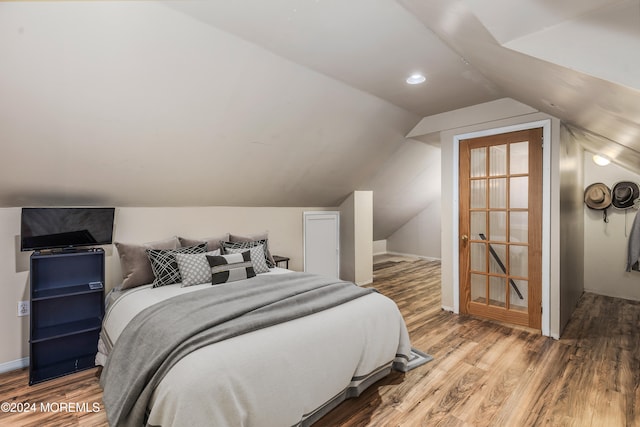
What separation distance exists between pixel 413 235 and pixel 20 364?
6.80 metres

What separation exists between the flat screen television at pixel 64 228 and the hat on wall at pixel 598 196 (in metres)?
5.83

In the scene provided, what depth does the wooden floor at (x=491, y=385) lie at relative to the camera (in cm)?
196

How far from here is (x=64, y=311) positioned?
8.91 ft

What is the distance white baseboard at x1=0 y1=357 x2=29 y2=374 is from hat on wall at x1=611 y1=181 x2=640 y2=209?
6.69m

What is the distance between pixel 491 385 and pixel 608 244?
352 centimetres

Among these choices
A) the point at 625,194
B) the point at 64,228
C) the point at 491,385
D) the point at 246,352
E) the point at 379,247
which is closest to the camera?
the point at 246,352

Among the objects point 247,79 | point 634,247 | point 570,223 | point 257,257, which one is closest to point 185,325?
point 257,257

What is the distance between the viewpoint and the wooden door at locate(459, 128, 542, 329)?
322cm

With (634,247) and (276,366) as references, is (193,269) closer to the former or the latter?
(276,366)

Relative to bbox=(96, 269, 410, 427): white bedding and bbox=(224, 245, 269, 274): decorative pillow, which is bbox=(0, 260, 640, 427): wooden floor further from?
bbox=(224, 245, 269, 274): decorative pillow

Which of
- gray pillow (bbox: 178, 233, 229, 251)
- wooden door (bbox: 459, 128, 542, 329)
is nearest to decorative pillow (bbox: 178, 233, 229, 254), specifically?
gray pillow (bbox: 178, 233, 229, 251)

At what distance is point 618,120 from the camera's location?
2.00m

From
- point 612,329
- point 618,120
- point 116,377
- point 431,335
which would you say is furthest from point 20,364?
→ point 612,329

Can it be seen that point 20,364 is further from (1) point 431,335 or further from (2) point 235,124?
(1) point 431,335
